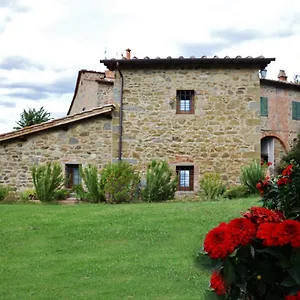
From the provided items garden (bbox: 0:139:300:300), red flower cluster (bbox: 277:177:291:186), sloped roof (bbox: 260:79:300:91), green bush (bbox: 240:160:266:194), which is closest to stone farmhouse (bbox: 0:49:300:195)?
green bush (bbox: 240:160:266:194)

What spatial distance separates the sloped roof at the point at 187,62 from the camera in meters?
16.3

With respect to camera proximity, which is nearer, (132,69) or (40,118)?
(132,69)

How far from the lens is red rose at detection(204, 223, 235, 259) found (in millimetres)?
2795

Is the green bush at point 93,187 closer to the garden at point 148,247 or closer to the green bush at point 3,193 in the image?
the garden at point 148,247

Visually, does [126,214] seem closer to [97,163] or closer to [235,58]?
[97,163]

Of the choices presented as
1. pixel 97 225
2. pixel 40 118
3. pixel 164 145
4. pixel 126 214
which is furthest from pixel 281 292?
pixel 40 118

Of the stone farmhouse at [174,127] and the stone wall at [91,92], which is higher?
the stone wall at [91,92]

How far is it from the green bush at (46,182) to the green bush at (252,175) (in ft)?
20.2

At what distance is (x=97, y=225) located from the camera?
9273 mm

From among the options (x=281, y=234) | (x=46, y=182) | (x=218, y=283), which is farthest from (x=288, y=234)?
(x=46, y=182)

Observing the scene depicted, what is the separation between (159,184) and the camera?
593 inches

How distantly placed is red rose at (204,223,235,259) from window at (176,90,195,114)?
1418 cm

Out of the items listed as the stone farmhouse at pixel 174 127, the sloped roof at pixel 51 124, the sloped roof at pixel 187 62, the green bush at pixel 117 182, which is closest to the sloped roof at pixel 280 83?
the sloped roof at pixel 187 62

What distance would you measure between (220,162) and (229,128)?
1296mm
